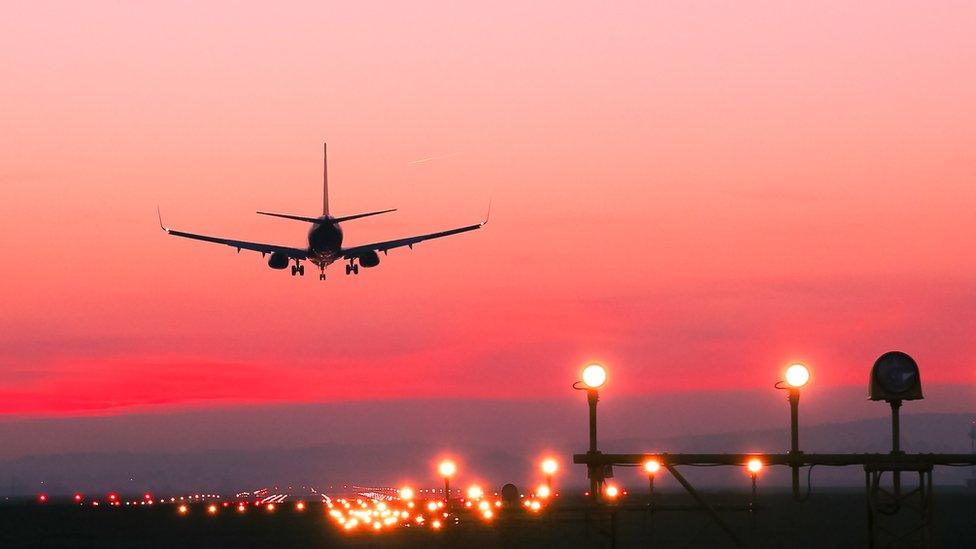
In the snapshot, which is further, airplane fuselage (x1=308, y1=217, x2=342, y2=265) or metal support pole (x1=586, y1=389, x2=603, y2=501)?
airplane fuselage (x1=308, y1=217, x2=342, y2=265)

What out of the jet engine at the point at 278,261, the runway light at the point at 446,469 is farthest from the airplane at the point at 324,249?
the runway light at the point at 446,469

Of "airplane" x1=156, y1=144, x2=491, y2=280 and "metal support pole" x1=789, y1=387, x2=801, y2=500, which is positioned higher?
"airplane" x1=156, y1=144, x2=491, y2=280

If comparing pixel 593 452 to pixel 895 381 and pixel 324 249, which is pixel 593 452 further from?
pixel 324 249

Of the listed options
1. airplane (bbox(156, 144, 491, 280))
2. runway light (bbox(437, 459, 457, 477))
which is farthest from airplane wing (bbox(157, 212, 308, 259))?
runway light (bbox(437, 459, 457, 477))

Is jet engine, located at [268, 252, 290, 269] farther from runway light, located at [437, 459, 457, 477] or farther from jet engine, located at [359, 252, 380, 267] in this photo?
runway light, located at [437, 459, 457, 477]

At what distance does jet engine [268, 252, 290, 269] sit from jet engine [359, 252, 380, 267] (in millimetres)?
7052

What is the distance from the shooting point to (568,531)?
120250 mm

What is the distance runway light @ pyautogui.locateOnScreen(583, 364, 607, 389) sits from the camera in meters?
39.4

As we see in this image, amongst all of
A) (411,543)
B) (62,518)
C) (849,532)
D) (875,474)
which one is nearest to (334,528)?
(411,543)

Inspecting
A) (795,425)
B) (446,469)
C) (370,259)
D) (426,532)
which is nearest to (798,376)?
(795,425)

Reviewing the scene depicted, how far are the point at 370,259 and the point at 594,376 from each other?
106 metres

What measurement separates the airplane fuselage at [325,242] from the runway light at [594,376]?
347 ft

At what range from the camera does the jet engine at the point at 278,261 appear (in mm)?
143863

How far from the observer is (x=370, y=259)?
144250 mm
